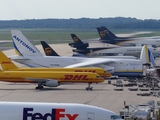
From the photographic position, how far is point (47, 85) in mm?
64250

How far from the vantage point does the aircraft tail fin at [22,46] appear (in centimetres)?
8131

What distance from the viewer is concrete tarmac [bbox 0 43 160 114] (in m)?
53.5

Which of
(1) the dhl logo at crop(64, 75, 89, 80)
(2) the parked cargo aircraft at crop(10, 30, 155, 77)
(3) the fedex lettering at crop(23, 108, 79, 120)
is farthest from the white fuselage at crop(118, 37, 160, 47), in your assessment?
(3) the fedex lettering at crop(23, 108, 79, 120)

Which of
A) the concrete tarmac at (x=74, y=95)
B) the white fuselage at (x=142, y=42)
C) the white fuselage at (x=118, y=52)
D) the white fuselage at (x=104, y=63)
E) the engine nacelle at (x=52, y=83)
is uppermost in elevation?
the white fuselage at (x=142, y=42)

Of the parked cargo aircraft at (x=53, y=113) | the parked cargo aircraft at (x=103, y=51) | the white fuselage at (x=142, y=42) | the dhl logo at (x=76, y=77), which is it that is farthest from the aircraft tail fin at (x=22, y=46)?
the white fuselage at (x=142, y=42)

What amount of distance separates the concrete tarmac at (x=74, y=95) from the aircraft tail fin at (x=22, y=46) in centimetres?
1312

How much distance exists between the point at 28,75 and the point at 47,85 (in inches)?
106

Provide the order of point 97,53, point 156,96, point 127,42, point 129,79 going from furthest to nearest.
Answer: point 127,42 → point 97,53 → point 129,79 → point 156,96

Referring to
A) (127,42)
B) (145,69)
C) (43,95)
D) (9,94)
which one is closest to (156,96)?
(43,95)

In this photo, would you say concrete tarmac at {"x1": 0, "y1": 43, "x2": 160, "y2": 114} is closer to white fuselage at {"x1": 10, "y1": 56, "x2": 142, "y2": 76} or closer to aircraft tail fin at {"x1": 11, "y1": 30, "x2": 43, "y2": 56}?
white fuselage at {"x1": 10, "y1": 56, "x2": 142, "y2": 76}

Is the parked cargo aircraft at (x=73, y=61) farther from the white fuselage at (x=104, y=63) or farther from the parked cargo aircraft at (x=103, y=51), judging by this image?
the parked cargo aircraft at (x=103, y=51)

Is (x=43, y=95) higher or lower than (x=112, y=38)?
Answer: lower

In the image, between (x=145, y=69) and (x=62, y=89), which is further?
(x=145, y=69)

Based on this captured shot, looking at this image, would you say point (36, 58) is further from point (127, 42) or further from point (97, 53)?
point (127, 42)
